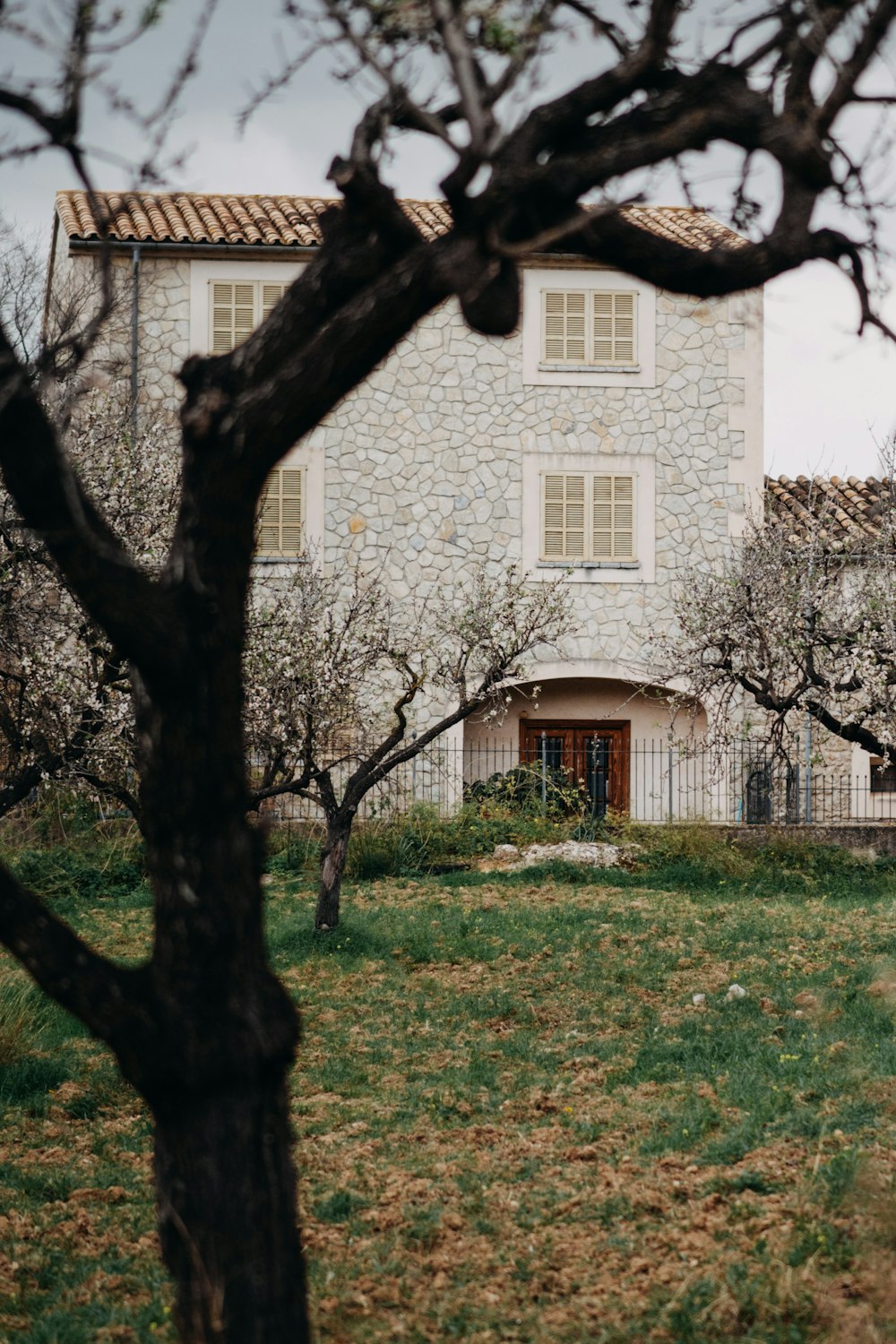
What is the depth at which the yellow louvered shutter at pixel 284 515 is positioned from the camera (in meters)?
21.4

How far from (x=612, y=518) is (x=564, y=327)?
3.34m

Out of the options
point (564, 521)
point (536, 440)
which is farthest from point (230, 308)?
point (564, 521)

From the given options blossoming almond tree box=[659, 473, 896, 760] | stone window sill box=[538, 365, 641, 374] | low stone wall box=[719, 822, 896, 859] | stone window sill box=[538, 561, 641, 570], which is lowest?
low stone wall box=[719, 822, 896, 859]

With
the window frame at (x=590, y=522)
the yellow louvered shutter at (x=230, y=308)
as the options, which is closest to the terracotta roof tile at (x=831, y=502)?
the window frame at (x=590, y=522)

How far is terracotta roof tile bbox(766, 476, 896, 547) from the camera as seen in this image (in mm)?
19922

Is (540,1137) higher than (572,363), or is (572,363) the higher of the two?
(572,363)

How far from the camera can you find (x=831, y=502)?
20.9 m

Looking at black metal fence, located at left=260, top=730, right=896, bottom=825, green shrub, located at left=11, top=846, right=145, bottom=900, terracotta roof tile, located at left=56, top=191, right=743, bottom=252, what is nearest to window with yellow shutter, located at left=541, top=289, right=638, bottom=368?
terracotta roof tile, located at left=56, top=191, right=743, bottom=252

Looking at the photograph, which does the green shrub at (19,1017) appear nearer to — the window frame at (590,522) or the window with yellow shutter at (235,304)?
the window frame at (590,522)

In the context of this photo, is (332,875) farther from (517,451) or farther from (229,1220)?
(517,451)

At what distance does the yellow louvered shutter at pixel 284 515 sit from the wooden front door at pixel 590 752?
5.00 m

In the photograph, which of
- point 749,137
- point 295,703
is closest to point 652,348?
point 295,703

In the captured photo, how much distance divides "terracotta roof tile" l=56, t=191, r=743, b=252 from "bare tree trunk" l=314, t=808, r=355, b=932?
37.7ft

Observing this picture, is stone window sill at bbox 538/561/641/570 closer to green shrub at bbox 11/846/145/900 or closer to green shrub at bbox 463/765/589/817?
green shrub at bbox 463/765/589/817
